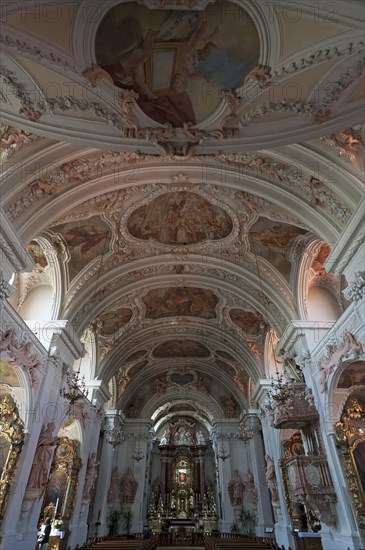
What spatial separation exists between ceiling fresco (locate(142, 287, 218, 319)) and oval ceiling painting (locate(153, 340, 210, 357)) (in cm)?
347

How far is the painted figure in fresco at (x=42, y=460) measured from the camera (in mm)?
9820

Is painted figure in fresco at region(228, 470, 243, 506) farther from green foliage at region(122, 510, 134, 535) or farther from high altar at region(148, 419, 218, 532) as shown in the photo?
green foliage at region(122, 510, 134, 535)

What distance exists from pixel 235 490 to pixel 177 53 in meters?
22.0

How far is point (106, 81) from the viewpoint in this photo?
6586 mm

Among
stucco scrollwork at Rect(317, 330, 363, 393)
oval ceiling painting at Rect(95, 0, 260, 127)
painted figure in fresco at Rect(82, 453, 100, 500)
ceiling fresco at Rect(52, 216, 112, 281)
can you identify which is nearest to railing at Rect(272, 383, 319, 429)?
stucco scrollwork at Rect(317, 330, 363, 393)

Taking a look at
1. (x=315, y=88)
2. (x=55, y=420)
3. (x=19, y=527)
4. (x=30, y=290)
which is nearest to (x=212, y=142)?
(x=315, y=88)

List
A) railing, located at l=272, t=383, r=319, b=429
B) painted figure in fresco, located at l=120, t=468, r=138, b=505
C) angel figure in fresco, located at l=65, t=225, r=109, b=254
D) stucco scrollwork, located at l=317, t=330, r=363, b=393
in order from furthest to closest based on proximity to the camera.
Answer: painted figure in fresco, located at l=120, t=468, r=138, b=505 < angel figure in fresco, located at l=65, t=225, r=109, b=254 < railing, located at l=272, t=383, r=319, b=429 < stucco scrollwork, located at l=317, t=330, r=363, b=393

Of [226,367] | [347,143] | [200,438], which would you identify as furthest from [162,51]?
[200,438]

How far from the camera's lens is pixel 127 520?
2027cm

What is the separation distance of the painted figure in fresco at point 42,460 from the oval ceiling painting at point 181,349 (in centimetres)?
1086

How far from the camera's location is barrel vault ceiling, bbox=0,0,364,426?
5992mm

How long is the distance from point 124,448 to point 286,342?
50.0ft

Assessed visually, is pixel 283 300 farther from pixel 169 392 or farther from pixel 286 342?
pixel 169 392

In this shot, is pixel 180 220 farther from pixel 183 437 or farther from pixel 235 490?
pixel 183 437
